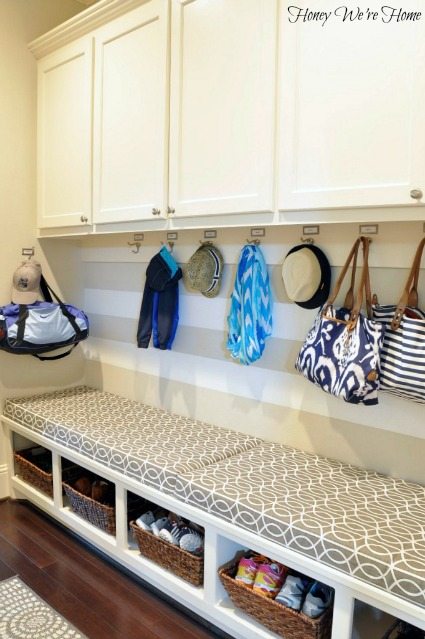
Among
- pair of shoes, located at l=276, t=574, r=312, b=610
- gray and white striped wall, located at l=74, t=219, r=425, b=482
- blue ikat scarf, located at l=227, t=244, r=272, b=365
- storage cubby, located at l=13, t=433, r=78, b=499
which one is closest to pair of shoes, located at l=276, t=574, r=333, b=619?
pair of shoes, located at l=276, t=574, r=312, b=610

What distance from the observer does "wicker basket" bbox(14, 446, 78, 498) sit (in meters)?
2.59

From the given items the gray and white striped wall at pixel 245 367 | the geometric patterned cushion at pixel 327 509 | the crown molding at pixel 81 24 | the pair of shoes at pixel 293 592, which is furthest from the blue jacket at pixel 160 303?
the pair of shoes at pixel 293 592

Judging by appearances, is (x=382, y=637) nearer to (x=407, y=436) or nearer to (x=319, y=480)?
(x=319, y=480)

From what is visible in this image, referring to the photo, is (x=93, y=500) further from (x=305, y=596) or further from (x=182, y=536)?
(x=305, y=596)

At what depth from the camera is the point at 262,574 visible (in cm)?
166

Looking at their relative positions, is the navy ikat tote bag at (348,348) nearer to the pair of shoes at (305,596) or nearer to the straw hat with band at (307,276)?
the straw hat with band at (307,276)

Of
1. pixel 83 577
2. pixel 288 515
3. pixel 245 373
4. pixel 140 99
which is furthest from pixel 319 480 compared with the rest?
pixel 140 99

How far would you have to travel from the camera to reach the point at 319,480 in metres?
1.80

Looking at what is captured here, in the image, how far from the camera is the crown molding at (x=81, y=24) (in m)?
2.28

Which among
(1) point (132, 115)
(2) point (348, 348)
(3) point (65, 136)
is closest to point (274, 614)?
(2) point (348, 348)

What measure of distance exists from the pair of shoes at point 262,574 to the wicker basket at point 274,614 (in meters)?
0.03

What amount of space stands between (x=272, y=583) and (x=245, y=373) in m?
0.90

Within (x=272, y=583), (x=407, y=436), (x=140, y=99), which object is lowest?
(x=272, y=583)

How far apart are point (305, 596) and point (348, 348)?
79cm
